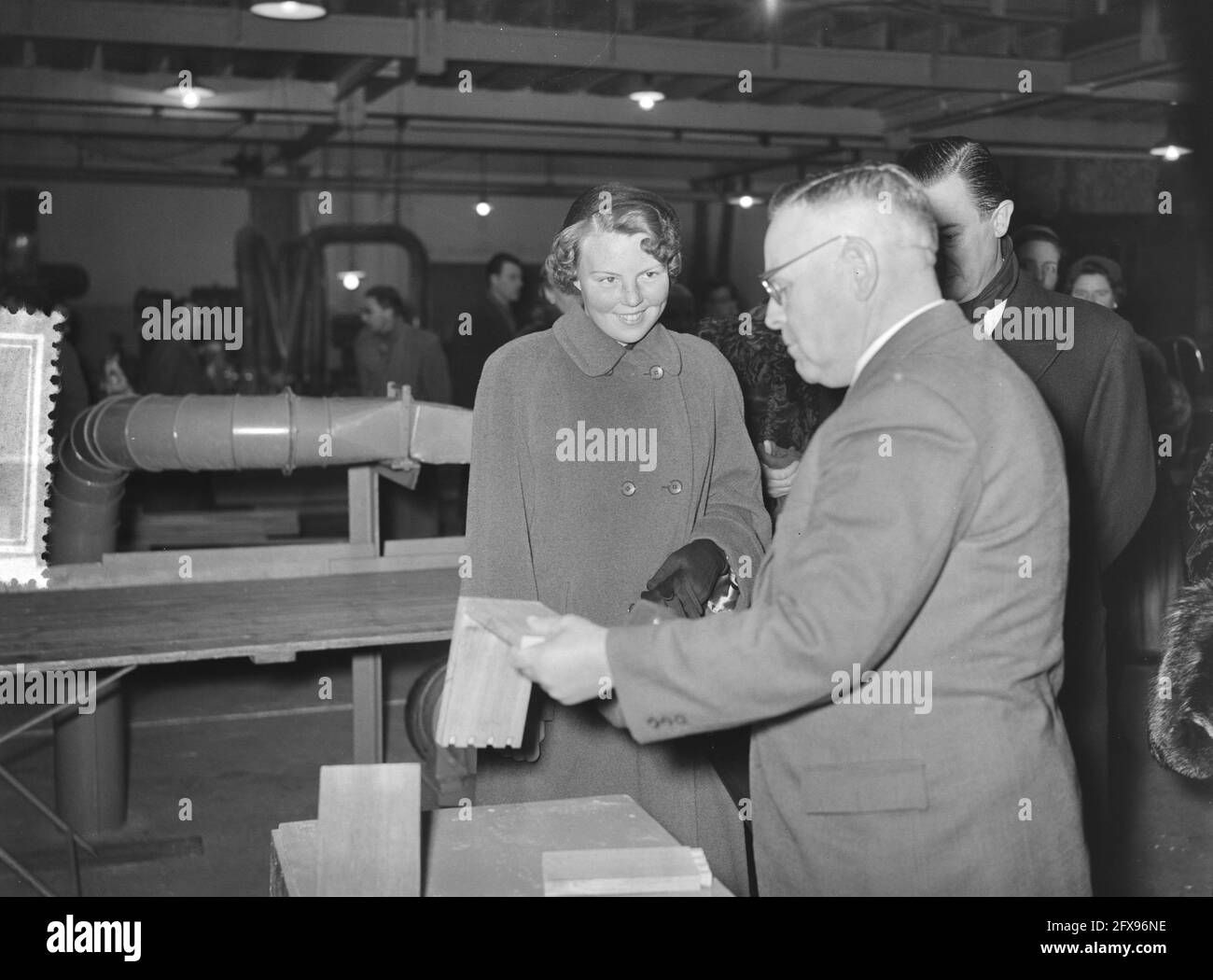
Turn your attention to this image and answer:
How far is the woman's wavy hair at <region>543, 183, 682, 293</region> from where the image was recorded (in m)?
2.44

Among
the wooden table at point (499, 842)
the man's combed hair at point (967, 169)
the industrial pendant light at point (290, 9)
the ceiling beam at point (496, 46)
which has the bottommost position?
the wooden table at point (499, 842)

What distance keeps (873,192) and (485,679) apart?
83 cm

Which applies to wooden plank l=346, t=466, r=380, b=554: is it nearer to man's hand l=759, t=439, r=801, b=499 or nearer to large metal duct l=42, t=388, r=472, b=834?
large metal duct l=42, t=388, r=472, b=834

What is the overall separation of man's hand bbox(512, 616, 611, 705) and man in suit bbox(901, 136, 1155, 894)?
141cm

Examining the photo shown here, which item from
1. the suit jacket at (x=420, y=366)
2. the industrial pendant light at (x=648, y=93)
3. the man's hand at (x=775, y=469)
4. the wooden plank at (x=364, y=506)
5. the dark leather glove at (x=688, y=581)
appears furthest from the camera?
the industrial pendant light at (x=648, y=93)

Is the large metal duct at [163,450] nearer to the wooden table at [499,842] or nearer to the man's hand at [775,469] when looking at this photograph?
the man's hand at [775,469]

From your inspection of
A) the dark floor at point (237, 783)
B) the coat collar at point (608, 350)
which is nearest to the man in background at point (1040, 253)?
the dark floor at point (237, 783)

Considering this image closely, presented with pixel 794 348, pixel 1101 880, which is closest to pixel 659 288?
pixel 794 348

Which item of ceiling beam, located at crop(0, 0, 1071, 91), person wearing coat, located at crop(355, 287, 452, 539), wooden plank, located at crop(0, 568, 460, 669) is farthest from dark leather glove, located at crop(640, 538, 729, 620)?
ceiling beam, located at crop(0, 0, 1071, 91)

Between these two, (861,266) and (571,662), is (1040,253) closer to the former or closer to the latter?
(861,266)

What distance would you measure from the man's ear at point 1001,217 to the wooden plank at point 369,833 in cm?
177

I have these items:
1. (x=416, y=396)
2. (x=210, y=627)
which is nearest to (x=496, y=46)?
(x=416, y=396)

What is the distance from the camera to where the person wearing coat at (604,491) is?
2.49 metres

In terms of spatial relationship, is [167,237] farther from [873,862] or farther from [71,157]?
[873,862]
